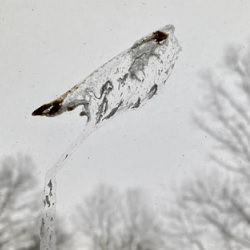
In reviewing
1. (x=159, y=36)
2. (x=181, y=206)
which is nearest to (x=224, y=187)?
(x=181, y=206)

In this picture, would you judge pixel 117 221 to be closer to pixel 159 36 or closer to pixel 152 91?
pixel 152 91

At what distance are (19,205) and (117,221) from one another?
0.38 metres

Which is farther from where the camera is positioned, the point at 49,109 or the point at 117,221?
the point at 49,109

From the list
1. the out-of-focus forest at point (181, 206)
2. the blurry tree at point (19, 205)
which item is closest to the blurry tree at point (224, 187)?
the out-of-focus forest at point (181, 206)

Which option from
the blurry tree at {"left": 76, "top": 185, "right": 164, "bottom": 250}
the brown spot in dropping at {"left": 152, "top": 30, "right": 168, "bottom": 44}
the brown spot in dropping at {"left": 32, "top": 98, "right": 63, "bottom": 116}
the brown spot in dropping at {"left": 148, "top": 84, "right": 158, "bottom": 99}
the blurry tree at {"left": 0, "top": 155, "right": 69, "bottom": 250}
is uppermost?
the brown spot in dropping at {"left": 152, "top": 30, "right": 168, "bottom": 44}

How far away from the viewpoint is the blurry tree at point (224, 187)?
5.38 ft

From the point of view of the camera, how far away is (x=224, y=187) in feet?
5.46

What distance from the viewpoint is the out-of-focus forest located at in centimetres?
165

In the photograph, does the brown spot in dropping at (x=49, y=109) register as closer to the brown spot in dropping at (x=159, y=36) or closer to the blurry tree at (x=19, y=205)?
the blurry tree at (x=19, y=205)

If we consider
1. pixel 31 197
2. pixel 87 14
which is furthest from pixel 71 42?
pixel 31 197

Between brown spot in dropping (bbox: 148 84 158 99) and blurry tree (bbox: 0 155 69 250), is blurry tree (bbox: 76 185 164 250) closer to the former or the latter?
blurry tree (bbox: 0 155 69 250)

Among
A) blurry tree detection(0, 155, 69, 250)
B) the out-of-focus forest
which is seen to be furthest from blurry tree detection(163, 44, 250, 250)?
blurry tree detection(0, 155, 69, 250)

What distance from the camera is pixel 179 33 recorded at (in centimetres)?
181

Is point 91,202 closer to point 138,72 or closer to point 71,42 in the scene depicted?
point 138,72
